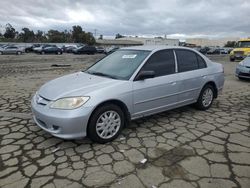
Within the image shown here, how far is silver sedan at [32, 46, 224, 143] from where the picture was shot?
142 inches

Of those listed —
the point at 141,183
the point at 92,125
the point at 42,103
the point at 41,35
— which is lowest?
the point at 141,183

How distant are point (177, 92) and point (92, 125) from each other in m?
2.08

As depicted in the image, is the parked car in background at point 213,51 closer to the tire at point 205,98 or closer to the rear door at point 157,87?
the tire at point 205,98

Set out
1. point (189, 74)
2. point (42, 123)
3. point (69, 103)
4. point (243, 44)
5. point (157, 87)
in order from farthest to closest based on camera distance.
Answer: point (243, 44)
point (189, 74)
point (157, 87)
point (42, 123)
point (69, 103)

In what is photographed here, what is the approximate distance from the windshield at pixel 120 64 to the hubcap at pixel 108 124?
72cm

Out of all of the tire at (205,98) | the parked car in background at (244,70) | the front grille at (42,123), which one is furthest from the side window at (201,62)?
the parked car in background at (244,70)

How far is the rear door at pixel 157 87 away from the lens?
4266mm

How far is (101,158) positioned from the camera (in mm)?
3467

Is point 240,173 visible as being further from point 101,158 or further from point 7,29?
point 7,29

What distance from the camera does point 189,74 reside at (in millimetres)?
5172

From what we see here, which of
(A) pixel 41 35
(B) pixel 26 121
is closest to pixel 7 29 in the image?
(A) pixel 41 35

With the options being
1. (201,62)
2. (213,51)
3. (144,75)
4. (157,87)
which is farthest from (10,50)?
(213,51)

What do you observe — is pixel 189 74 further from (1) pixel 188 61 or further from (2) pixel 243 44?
(2) pixel 243 44

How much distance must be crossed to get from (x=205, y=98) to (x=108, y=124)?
2.90m
